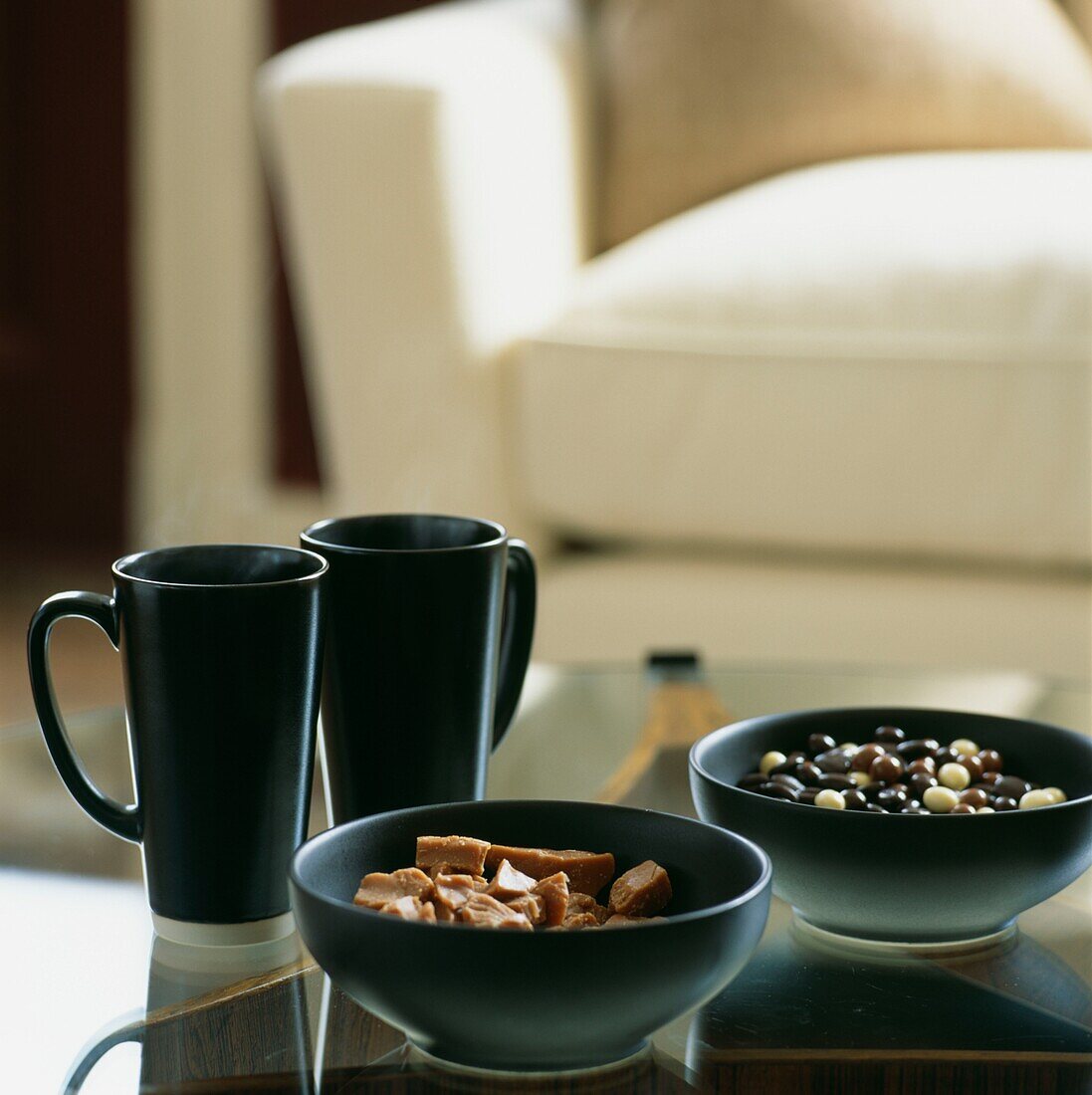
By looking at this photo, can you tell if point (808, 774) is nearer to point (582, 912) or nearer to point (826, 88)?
point (582, 912)

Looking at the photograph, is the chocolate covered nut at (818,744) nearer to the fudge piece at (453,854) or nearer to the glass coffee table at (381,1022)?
the glass coffee table at (381,1022)

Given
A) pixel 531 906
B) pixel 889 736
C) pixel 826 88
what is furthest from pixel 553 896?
pixel 826 88

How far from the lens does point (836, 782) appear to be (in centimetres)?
56

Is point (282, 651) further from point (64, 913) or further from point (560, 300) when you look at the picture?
point (560, 300)

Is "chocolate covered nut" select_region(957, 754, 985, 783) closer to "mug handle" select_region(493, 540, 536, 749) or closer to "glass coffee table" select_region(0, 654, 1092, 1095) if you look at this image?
"glass coffee table" select_region(0, 654, 1092, 1095)

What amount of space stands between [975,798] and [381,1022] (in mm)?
215

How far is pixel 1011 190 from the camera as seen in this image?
1.28 meters

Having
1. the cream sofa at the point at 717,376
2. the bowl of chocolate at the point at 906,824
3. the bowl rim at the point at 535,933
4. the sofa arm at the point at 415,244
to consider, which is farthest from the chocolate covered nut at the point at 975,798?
the sofa arm at the point at 415,244

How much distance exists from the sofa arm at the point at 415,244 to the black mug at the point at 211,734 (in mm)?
763

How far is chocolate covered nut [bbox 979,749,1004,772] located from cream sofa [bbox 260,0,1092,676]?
614mm

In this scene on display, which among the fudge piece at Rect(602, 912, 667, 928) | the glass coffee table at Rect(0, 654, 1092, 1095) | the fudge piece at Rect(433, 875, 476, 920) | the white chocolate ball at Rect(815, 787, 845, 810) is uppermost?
the fudge piece at Rect(433, 875, 476, 920)

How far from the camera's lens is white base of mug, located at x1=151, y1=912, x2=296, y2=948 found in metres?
0.53

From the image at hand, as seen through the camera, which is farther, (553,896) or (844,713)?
(844,713)

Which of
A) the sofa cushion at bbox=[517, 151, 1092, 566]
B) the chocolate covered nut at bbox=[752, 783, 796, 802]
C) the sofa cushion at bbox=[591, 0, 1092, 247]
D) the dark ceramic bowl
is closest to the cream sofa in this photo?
the sofa cushion at bbox=[517, 151, 1092, 566]
